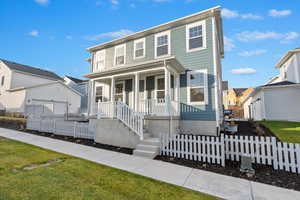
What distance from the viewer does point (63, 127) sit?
961 cm

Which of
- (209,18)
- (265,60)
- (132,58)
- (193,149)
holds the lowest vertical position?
(193,149)

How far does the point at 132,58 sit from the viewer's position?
1139cm

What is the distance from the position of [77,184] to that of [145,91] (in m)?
7.53

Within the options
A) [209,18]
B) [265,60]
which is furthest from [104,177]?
[265,60]

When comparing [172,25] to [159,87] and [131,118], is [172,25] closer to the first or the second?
[159,87]

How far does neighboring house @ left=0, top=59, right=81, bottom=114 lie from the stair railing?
12517mm

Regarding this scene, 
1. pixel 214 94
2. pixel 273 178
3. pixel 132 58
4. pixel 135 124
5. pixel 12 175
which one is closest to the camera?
pixel 12 175

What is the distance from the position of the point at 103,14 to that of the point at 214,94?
10707mm

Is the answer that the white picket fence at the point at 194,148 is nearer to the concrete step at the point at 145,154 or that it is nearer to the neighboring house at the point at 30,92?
the concrete step at the point at 145,154

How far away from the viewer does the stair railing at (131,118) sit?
263 inches

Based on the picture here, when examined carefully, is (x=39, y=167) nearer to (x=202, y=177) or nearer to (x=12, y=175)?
(x=12, y=175)

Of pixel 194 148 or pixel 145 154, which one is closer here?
pixel 194 148

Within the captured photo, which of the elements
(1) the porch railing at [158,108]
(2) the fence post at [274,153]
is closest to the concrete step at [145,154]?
(1) the porch railing at [158,108]

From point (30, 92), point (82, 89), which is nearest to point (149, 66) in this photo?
point (30, 92)
